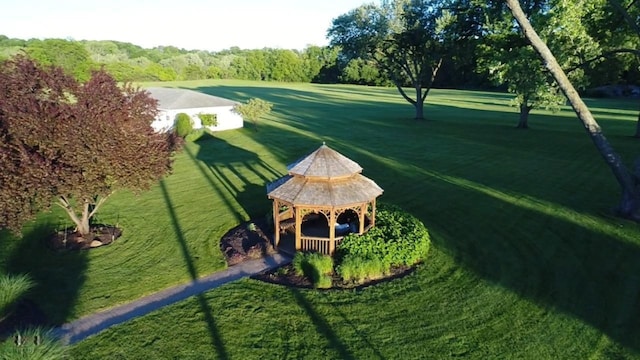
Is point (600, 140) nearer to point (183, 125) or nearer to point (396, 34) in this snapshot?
point (396, 34)

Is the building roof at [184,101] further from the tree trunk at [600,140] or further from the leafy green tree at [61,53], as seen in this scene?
the leafy green tree at [61,53]

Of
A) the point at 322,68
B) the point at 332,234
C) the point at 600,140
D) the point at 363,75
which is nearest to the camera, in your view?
the point at 332,234

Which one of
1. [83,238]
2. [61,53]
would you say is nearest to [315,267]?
[83,238]

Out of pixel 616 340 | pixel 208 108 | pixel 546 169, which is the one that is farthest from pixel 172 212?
pixel 208 108

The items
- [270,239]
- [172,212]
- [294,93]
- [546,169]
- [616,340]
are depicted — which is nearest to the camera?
[616,340]

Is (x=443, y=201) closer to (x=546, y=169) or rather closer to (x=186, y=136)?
(x=546, y=169)

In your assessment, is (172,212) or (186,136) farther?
(186,136)
